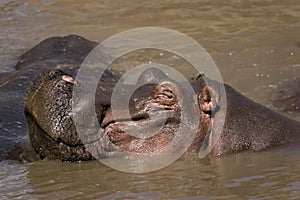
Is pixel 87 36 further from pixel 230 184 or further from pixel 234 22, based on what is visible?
pixel 230 184

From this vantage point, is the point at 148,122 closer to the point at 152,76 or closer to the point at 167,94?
the point at 167,94

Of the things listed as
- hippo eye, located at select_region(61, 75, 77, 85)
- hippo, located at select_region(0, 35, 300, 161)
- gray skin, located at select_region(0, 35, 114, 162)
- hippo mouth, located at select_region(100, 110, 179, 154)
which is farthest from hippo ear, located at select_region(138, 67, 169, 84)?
gray skin, located at select_region(0, 35, 114, 162)

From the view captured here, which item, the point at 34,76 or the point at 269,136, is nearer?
the point at 269,136

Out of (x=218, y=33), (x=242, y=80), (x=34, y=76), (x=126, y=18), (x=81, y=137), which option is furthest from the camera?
(x=126, y=18)

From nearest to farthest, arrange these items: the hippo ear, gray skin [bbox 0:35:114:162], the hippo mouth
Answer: the hippo mouth → the hippo ear → gray skin [bbox 0:35:114:162]

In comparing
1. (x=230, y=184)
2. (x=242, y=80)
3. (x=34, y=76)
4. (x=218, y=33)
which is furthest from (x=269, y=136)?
(x=218, y=33)

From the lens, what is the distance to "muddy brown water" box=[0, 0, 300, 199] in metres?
4.18

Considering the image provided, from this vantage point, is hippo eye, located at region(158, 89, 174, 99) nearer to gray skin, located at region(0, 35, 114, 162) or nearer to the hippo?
the hippo

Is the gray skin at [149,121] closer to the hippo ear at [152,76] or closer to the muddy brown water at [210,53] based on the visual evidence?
the hippo ear at [152,76]

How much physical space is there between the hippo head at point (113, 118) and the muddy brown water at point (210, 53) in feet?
0.49

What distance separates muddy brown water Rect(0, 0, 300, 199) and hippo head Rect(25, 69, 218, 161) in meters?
0.15

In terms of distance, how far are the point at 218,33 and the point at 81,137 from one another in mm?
4767

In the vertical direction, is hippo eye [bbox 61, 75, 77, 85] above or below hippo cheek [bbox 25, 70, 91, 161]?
above

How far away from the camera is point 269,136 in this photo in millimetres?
4680
